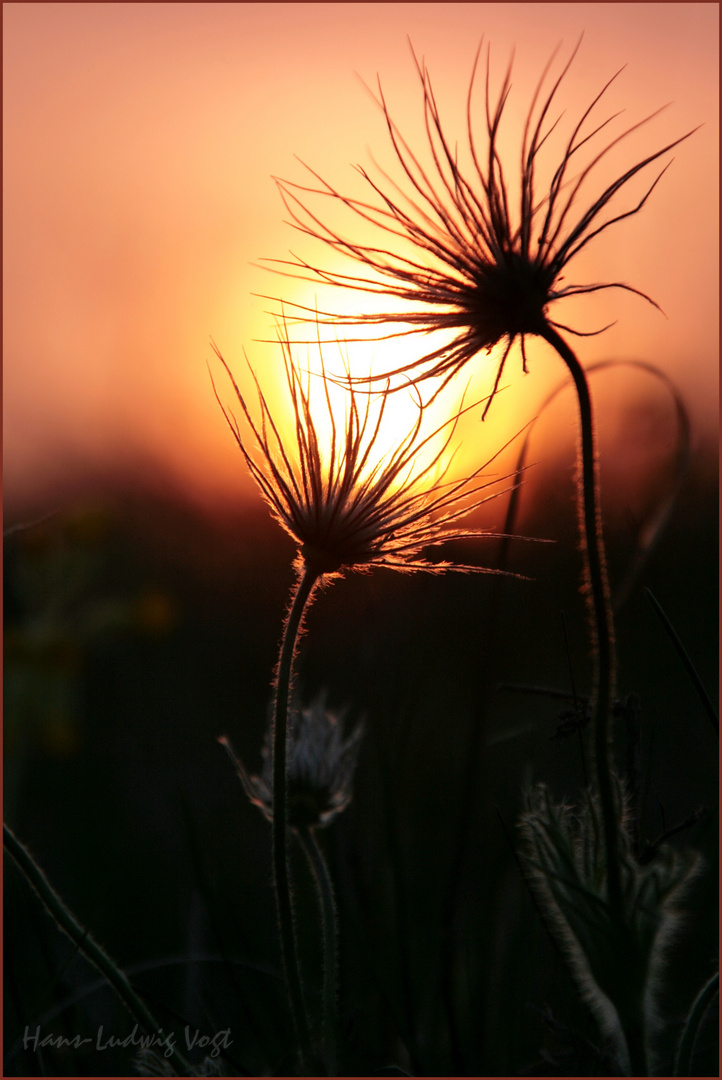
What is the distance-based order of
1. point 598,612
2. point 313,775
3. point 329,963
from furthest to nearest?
point 313,775 < point 329,963 < point 598,612

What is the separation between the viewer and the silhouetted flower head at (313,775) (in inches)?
56.7

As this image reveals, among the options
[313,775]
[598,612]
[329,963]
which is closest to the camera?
[598,612]

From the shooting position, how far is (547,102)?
1295 millimetres

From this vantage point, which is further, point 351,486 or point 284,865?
point 351,486

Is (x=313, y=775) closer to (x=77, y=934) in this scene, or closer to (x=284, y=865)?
(x=284, y=865)

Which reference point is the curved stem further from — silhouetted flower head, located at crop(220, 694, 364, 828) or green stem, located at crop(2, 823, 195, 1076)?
green stem, located at crop(2, 823, 195, 1076)

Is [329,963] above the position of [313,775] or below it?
below

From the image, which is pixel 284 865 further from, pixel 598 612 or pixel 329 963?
pixel 598 612

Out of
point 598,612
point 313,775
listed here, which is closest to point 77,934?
point 313,775

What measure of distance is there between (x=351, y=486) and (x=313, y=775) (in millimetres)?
586

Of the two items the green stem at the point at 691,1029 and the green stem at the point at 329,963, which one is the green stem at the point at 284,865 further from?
the green stem at the point at 691,1029

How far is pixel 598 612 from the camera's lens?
1146 millimetres

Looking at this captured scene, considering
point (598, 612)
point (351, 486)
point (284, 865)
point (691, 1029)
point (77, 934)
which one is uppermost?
point (351, 486)

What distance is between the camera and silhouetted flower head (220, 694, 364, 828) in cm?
144
